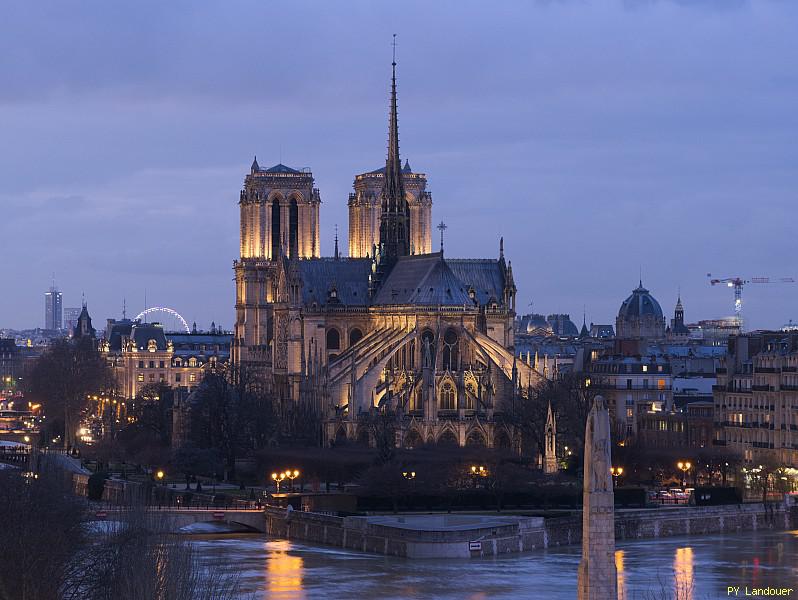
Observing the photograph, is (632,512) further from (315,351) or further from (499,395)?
(315,351)

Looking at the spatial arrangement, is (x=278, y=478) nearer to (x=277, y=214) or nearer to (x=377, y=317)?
(x=377, y=317)

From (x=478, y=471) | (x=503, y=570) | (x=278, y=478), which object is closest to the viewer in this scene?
(x=503, y=570)

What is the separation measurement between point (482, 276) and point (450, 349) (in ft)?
47.0

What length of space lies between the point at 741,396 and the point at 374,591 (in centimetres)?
4797

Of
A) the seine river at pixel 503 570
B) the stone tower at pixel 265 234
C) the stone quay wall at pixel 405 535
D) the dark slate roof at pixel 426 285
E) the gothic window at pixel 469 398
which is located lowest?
the seine river at pixel 503 570

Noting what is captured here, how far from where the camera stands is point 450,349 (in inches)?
6353

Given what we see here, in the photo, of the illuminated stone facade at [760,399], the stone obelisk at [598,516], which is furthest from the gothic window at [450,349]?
the stone obelisk at [598,516]

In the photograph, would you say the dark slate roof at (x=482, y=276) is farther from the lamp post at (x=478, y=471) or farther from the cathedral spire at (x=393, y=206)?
the lamp post at (x=478, y=471)

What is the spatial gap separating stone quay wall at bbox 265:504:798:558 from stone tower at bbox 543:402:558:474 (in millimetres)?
15470

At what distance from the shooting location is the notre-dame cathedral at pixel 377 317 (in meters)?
153

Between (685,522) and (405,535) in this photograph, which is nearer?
(405,535)

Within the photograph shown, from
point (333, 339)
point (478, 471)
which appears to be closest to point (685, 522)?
point (478, 471)

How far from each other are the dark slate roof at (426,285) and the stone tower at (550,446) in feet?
90.3

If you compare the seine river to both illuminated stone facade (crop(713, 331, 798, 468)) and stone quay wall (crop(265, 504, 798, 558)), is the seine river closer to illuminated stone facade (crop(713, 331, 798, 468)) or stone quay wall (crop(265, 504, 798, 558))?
stone quay wall (crop(265, 504, 798, 558))
